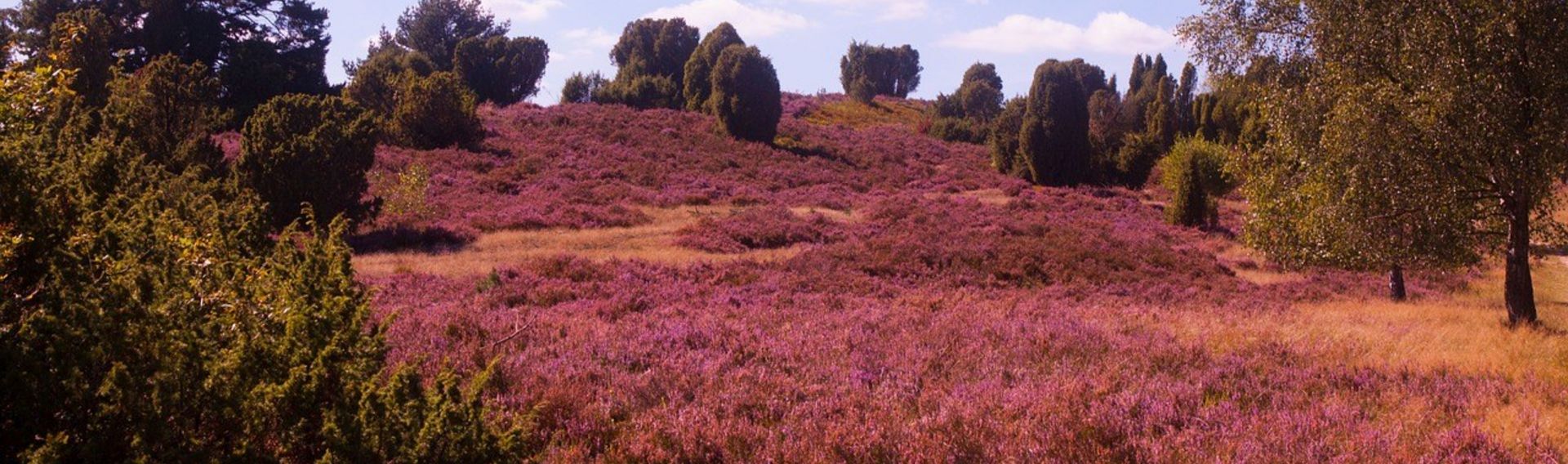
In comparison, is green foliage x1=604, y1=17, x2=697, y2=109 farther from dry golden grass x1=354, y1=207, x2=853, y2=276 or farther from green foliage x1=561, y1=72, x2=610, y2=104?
dry golden grass x1=354, y1=207, x2=853, y2=276

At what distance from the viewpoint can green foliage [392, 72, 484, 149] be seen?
1578 inches

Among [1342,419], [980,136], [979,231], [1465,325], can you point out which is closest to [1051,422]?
[1342,419]

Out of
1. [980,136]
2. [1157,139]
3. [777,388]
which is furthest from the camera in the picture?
[980,136]

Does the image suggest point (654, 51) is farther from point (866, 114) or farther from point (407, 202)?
point (407, 202)

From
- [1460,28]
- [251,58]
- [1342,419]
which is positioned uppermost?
[251,58]

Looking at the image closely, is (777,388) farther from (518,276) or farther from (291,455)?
(518,276)

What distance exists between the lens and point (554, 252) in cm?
2100

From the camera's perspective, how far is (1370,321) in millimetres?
13180

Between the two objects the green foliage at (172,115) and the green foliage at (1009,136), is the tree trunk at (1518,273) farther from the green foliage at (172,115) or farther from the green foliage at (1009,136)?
the green foliage at (1009,136)

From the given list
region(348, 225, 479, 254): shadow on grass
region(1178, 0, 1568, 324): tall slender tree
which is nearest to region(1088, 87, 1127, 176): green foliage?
region(1178, 0, 1568, 324): tall slender tree

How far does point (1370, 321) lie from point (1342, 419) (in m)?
8.61

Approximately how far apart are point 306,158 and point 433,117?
18234 mm

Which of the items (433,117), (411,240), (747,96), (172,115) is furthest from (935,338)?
(747,96)

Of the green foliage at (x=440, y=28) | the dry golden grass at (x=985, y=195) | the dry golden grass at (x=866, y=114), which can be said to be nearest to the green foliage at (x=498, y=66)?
the green foliage at (x=440, y=28)
